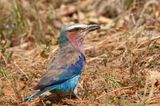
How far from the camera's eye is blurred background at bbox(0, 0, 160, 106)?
6.70 metres

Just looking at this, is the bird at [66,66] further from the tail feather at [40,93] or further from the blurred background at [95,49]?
the blurred background at [95,49]

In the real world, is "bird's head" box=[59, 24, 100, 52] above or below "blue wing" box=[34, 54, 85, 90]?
above

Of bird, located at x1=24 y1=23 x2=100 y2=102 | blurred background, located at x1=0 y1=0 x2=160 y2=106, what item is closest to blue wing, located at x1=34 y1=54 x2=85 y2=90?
bird, located at x1=24 y1=23 x2=100 y2=102

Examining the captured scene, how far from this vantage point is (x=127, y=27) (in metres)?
9.21

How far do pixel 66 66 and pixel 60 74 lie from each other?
0.73 feet

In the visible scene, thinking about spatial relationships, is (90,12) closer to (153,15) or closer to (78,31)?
(153,15)

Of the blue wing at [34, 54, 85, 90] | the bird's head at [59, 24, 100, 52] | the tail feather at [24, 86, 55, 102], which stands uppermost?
the bird's head at [59, 24, 100, 52]

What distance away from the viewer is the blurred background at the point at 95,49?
6.70m

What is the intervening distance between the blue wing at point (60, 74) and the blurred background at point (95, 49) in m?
0.24

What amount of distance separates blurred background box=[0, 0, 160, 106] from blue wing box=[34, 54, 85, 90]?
0.24 metres

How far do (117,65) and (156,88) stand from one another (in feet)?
→ 3.24

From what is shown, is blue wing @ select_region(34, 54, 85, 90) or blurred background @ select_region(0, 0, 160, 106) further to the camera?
blurred background @ select_region(0, 0, 160, 106)

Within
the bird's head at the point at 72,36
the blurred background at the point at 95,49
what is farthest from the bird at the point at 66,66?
the blurred background at the point at 95,49

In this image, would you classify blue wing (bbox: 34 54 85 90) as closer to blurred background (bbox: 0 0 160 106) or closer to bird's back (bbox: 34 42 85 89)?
bird's back (bbox: 34 42 85 89)
